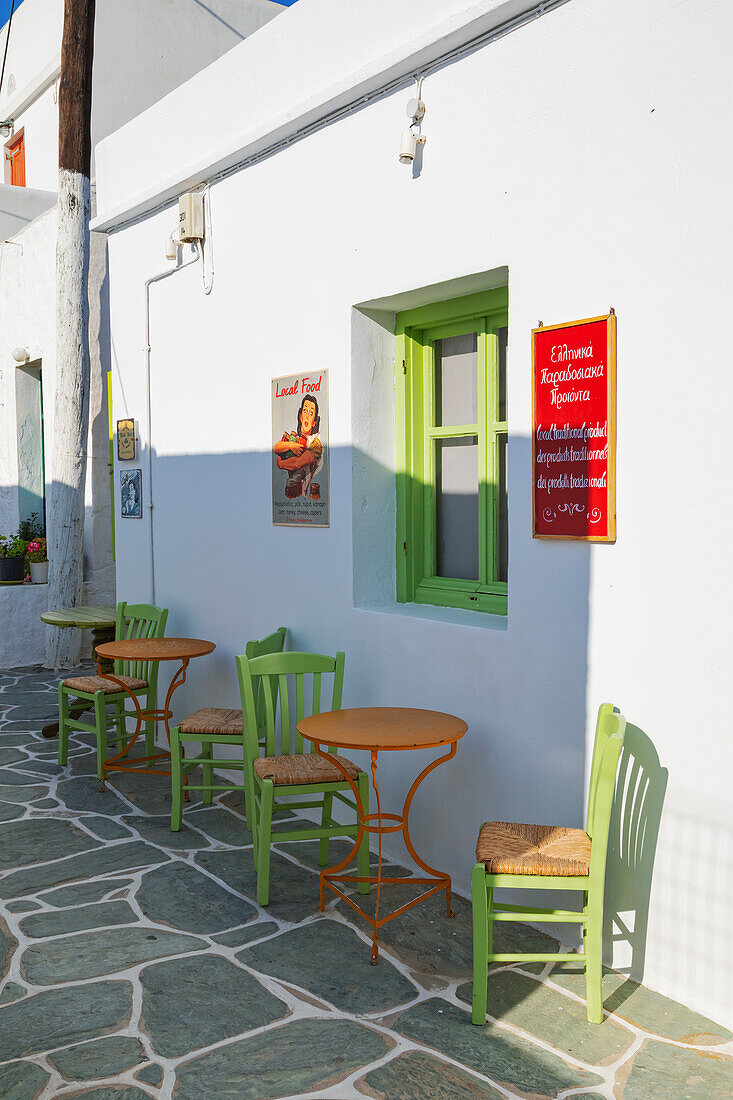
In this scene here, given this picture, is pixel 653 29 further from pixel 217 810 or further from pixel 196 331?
pixel 217 810

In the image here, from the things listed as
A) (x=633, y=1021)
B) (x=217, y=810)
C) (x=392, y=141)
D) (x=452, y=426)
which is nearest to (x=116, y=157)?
(x=392, y=141)

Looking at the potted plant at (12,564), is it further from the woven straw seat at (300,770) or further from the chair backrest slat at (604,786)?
the chair backrest slat at (604,786)

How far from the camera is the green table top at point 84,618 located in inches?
249

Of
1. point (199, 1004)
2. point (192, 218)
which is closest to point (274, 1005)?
point (199, 1004)

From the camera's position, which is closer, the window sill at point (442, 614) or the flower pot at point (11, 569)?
the window sill at point (442, 614)

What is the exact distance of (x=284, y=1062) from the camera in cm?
277

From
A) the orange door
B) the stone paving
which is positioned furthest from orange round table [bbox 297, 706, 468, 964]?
the orange door

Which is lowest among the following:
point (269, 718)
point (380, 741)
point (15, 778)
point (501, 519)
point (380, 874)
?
point (15, 778)

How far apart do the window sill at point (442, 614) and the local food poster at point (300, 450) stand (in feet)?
1.88

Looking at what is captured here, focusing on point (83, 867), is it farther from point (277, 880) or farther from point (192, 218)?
point (192, 218)

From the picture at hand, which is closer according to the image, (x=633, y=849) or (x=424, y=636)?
(x=633, y=849)

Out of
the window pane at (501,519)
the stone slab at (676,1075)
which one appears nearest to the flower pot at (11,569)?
the window pane at (501,519)

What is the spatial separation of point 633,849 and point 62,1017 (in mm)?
2004

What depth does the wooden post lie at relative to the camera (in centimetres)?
831
